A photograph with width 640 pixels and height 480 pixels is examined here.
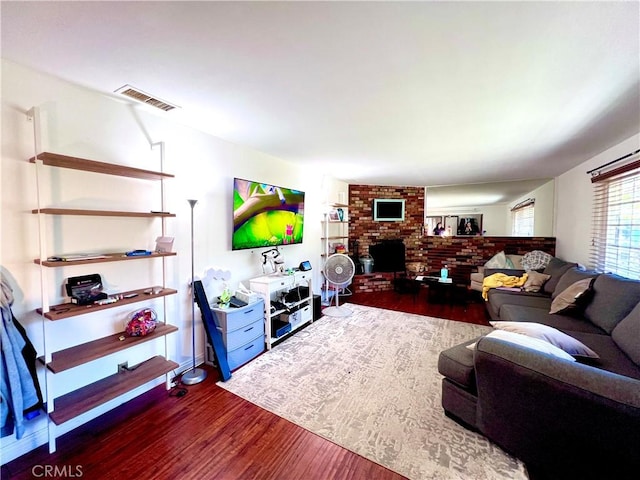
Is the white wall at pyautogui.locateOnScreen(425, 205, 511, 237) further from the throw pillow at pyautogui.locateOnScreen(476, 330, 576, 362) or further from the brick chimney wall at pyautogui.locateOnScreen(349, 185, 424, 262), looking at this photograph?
the throw pillow at pyautogui.locateOnScreen(476, 330, 576, 362)

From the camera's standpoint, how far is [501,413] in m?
1.42

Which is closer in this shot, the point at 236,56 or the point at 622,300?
the point at 236,56

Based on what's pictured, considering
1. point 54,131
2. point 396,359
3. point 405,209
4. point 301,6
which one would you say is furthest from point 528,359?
point 405,209

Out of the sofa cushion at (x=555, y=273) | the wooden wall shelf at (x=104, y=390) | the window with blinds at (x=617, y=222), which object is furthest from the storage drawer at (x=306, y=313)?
the window with blinds at (x=617, y=222)

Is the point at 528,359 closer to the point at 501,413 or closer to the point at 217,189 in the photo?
the point at 501,413

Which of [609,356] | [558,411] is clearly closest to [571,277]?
[609,356]

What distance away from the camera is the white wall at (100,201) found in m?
1.54

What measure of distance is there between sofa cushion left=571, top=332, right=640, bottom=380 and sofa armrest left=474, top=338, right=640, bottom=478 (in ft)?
2.86

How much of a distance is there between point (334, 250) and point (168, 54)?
4033 millimetres

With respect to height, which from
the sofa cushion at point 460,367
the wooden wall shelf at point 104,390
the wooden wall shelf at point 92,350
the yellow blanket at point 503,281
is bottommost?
the wooden wall shelf at point 104,390

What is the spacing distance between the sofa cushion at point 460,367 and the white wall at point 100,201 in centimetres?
Answer: 224

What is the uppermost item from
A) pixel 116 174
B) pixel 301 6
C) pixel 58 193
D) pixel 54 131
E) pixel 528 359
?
pixel 301 6

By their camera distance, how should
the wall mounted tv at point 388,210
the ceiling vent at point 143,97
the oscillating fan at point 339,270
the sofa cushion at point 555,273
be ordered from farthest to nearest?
the wall mounted tv at point 388,210 < the oscillating fan at point 339,270 < the sofa cushion at point 555,273 < the ceiling vent at point 143,97

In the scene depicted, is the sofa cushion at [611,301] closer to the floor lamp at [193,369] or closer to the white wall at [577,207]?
the white wall at [577,207]
